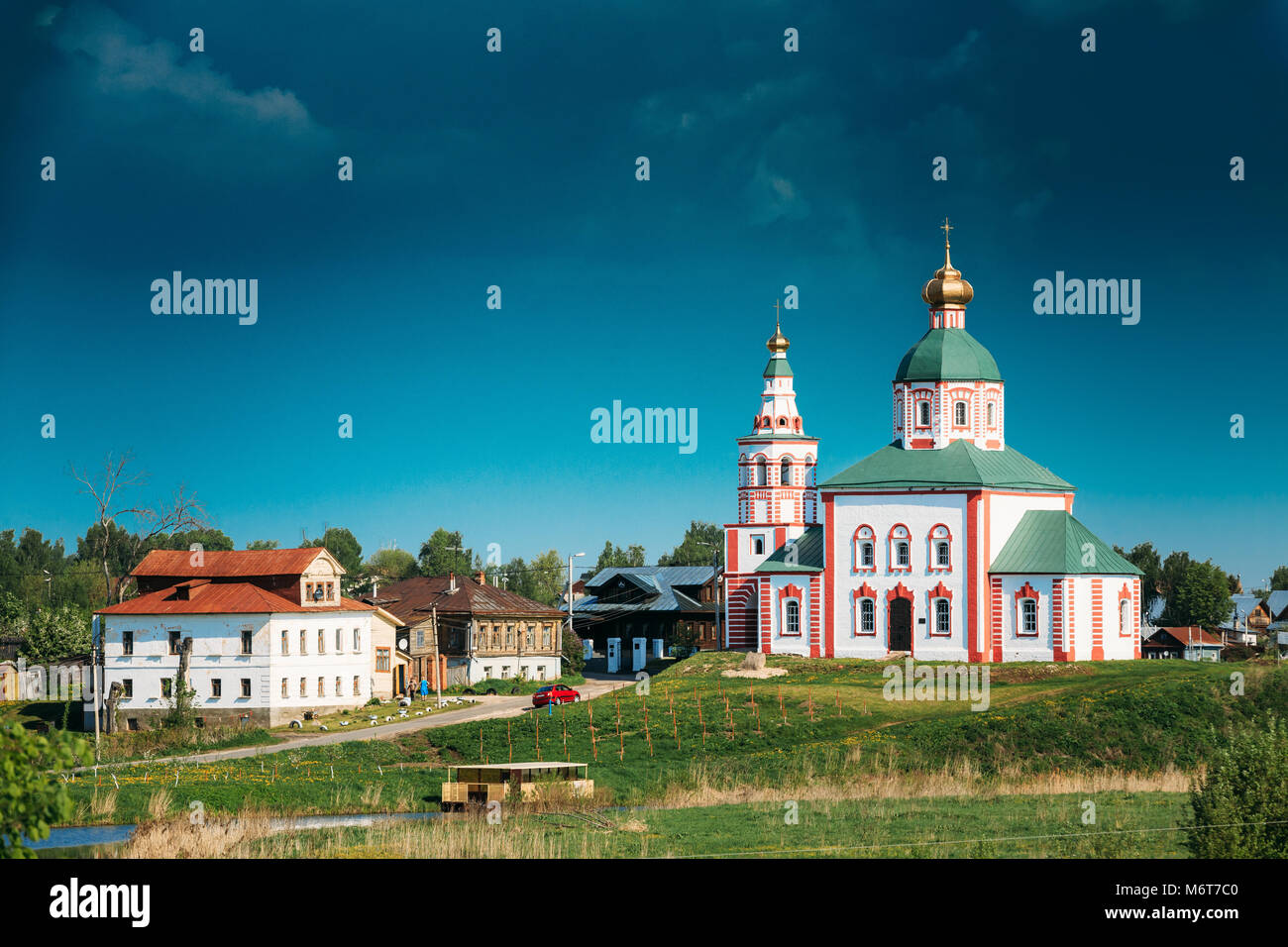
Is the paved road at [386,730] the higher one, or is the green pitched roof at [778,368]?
the green pitched roof at [778,368]

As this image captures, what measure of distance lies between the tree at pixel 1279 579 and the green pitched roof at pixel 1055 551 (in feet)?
Answer: 293

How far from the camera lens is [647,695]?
5400 cm

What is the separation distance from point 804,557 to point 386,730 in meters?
24.2

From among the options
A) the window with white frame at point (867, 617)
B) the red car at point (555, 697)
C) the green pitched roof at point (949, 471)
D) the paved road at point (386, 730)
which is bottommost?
the paved road at point (386, 730)

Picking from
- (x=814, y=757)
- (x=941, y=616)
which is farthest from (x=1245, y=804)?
(x=941, y=616)

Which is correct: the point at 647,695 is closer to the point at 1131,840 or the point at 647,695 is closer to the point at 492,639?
the point at 492,639

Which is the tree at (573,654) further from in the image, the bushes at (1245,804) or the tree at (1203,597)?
the bushes at (1245,804)

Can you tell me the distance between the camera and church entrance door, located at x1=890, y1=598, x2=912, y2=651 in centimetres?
6488

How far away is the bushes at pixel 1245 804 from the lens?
22438mm

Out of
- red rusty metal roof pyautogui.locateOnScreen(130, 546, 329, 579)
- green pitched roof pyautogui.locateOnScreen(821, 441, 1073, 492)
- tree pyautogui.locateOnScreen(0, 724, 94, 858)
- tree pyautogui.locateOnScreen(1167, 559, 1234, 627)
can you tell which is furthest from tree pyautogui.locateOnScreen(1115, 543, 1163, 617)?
tree pyautogui.locateOnScreen(0, 724, 94, 858)

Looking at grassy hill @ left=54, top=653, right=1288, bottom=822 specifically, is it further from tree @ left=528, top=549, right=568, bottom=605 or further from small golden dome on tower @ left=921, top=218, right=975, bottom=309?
tree @ left=528, top=549, right=568, bottom=605

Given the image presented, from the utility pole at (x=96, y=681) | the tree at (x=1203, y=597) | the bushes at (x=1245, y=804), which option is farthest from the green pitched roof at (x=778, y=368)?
the bushes at (x=1245, y=804)

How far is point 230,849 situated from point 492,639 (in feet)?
152
